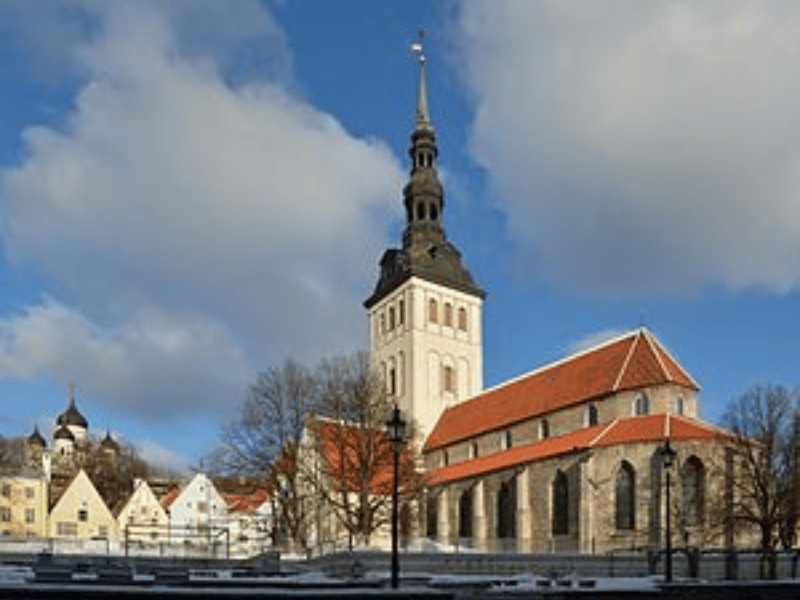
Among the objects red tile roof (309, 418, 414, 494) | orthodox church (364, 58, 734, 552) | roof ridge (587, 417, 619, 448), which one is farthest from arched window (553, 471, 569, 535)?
red tile roof (309, 418, 414, 494)

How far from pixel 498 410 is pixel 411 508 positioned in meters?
13.9

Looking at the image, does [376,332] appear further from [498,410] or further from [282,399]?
[282,399]

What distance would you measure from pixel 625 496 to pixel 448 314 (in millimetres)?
26433

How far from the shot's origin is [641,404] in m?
53.8

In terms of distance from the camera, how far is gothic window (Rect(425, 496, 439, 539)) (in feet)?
208

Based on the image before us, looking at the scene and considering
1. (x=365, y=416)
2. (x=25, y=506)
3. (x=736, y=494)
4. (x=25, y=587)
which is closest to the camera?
(x=25, y=587)

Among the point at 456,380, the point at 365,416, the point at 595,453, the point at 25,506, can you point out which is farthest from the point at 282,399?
the point at 25,506

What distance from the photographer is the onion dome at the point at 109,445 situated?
370 ft

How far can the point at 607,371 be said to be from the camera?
5684cm

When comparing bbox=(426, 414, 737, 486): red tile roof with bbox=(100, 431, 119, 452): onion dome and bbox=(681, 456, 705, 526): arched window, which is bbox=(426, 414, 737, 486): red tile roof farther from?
bbox=(100, 431, 119, 452): onion dome

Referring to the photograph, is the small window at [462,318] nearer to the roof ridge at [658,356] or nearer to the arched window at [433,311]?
the arched window at [433,311]

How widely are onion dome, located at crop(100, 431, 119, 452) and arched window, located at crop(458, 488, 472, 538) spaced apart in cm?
6233

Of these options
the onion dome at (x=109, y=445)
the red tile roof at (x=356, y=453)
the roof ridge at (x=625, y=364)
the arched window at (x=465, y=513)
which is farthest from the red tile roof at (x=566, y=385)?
the onion dome at (x=109, y=445)

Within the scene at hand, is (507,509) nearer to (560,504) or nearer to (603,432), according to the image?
(560,504)
